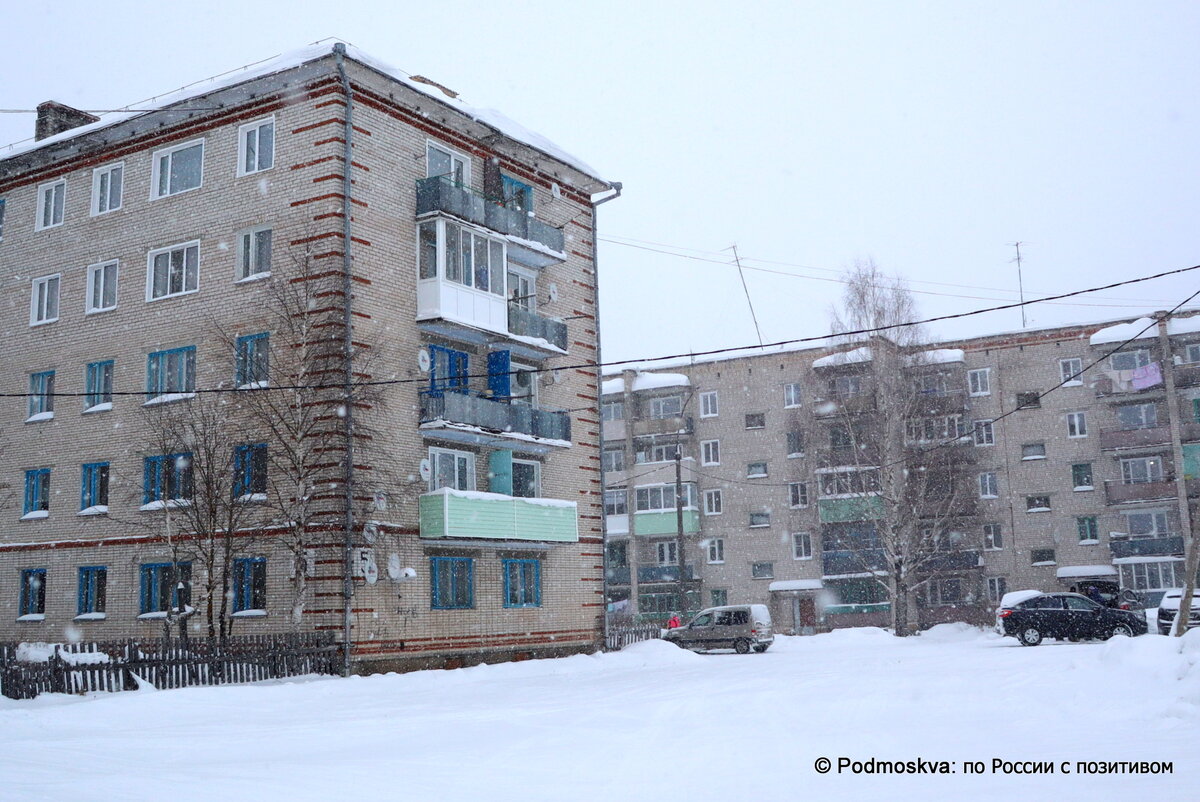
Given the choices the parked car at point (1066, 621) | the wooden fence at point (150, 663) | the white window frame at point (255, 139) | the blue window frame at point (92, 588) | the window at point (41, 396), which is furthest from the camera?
the parked car at point (1066, 621)

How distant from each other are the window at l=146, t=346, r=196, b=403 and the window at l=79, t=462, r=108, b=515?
2496 millimetres

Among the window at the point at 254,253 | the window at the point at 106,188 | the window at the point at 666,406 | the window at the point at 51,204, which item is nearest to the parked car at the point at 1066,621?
the window at the point at 254,253

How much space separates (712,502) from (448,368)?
34.3m

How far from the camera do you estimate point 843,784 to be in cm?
974

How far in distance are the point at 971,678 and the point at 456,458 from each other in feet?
46.0

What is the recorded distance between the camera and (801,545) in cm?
5944

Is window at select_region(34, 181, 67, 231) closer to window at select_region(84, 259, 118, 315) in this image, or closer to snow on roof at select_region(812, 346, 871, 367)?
window at select_region(84, 259, 118, 315)

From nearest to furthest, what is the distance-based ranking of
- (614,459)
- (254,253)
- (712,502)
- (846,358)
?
1. (254,253)
2. (846,358)
3. (712,502)
4. (614,459)

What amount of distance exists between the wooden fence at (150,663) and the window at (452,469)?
5978 millimetres

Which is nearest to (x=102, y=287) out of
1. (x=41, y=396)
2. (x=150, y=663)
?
(x=41, y=396)

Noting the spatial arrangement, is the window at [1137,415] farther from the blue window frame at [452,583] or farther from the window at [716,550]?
the blue window frame at [452,583]

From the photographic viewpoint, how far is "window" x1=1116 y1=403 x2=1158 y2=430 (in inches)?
2218

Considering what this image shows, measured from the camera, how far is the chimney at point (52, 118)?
33.3 metres

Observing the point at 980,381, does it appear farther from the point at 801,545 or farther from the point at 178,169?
the point at 178,169
